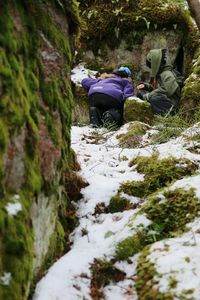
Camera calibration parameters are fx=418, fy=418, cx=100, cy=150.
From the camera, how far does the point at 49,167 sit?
118 inches

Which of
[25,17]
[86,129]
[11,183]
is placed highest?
[25,17]

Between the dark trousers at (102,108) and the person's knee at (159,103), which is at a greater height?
the person's knee at (159,103)

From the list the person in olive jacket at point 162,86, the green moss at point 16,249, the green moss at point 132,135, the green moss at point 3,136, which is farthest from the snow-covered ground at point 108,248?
the person in olive jacket at point 162,86

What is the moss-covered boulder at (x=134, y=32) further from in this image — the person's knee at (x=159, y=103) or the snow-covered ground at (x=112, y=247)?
the snow-covered ground at (x=112, y=247)

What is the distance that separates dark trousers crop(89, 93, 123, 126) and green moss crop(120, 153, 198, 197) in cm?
449

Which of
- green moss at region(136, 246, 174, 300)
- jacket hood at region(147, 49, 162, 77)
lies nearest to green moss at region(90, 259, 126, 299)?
green moss at region(136, 246, 174, 300)

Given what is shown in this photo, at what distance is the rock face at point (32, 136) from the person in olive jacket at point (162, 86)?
4.86m

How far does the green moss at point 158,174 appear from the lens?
4012mm

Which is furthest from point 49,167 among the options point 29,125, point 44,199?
point 29,125

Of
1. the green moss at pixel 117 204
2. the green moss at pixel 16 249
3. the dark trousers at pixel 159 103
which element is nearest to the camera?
the green moss at pixel 16 249

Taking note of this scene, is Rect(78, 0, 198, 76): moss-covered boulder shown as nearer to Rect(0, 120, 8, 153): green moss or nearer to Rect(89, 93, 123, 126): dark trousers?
Rect(89, 93, 123, 126): dark trousers

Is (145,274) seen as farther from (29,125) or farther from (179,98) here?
(179,98)

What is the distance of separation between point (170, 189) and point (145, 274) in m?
1.00

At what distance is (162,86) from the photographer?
8852mm
